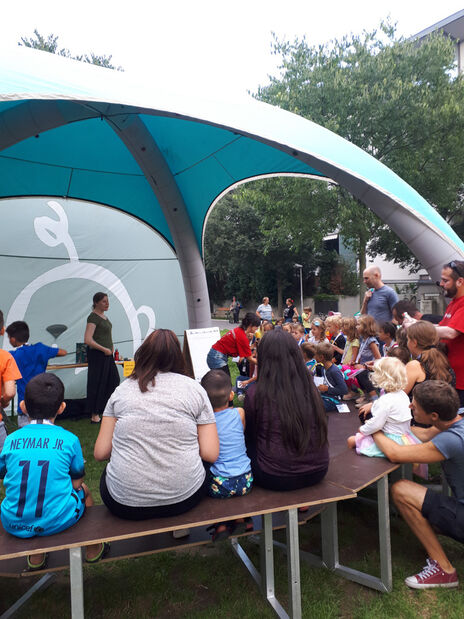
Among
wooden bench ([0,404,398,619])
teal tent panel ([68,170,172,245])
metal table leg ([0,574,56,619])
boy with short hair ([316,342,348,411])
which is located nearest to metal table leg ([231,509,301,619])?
wooden bench ([0,404,398,619])

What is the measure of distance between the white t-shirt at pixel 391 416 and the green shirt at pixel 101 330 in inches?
178

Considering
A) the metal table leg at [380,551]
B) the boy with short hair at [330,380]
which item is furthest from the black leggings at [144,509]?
the boy with short hair at [330,380]

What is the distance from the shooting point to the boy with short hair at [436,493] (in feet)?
9.02

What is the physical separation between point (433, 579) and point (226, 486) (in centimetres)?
147

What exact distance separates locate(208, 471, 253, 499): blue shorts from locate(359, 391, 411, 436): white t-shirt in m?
1.00

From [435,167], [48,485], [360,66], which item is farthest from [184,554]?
[360,66]

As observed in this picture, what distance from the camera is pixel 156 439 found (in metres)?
2.35

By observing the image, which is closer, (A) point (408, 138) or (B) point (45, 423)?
(B) point (45, 423)

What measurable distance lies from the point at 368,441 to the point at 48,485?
208 cm

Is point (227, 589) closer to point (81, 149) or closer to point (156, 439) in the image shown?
point (156, 439)

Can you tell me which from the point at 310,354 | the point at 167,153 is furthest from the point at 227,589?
the point at 167,153

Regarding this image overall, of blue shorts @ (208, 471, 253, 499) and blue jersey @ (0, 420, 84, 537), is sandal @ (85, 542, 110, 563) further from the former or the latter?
blue shorts @ (208, 471, 253, 499)

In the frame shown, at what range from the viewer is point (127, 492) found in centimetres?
237

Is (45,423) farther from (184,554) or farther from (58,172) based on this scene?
(58,172)
